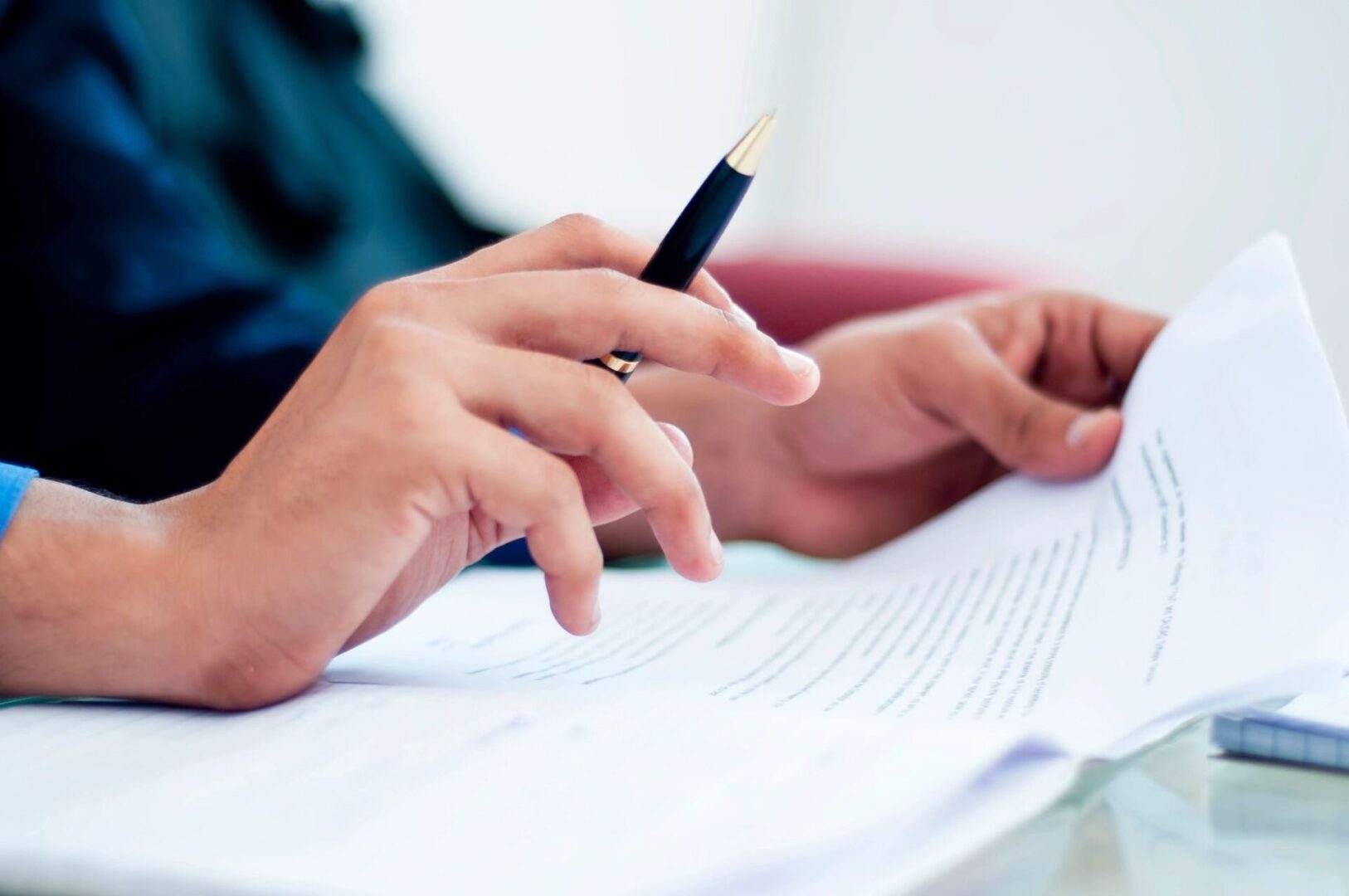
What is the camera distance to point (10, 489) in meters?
0.43

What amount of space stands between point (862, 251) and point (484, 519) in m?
0.89

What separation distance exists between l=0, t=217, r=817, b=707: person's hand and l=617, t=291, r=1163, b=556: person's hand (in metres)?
0.27

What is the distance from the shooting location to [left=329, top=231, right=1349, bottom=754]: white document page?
14.0 inches

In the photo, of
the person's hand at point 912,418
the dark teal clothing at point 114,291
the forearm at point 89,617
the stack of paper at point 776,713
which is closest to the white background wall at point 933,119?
the person's hand at point 912,418

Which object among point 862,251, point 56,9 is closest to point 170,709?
point 56,9

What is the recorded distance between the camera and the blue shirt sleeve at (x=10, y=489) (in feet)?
1.40

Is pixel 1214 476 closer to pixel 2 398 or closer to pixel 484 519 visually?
pixel 484 519

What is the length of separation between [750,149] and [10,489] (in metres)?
0.33

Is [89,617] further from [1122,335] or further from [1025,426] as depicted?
[1122,335]

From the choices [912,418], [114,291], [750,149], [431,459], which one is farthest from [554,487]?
[114,291]

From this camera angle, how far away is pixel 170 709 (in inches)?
16.3

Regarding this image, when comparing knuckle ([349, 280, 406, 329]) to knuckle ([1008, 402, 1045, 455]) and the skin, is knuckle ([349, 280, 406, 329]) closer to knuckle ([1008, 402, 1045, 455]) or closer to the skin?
the skin

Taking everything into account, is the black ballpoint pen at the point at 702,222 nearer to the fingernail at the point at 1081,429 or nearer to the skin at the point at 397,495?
the skin at the point at 397,495

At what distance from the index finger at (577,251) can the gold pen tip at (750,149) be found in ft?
0.18
